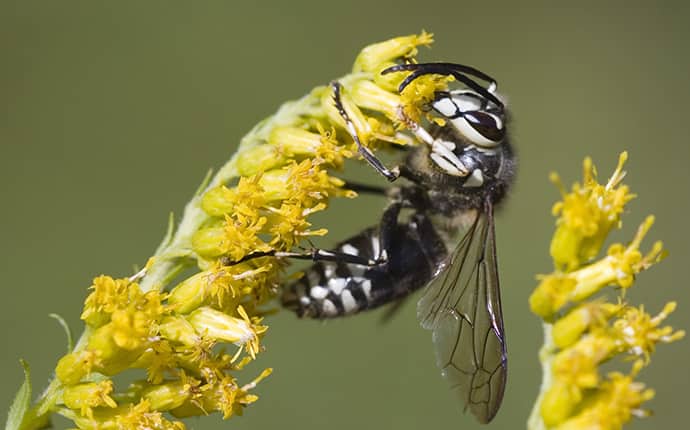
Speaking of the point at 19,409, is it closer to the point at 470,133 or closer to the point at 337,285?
the point at 337,285

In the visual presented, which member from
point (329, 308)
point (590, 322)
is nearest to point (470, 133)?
point (329, 308)

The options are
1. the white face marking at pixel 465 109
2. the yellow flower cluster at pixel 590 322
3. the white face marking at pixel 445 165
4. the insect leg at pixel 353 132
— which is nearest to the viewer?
the yellow flower cluster at pixel 590 322

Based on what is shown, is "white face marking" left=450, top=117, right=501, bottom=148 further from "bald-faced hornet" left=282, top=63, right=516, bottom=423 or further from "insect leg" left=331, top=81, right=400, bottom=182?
"insect leg" left=331, top=81, right=400, bottom=182

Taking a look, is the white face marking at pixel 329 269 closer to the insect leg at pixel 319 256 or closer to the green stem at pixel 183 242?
the insect leg at pixel 319 256

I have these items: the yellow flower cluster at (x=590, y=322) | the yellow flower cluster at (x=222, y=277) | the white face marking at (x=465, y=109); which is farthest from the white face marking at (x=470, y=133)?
the yellow flower cluster at (x=590, y=322)

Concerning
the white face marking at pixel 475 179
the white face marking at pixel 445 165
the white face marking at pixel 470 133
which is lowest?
the white face marking at pixel 475 179

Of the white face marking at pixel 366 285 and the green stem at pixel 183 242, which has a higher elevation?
the green stem at pixel 183 242

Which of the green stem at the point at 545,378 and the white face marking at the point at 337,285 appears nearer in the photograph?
the green stem at the point at 545,378
